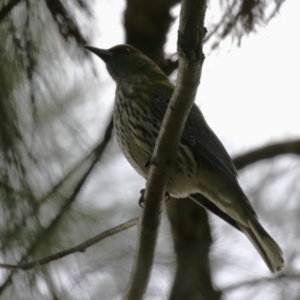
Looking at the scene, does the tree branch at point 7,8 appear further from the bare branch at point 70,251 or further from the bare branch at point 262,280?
the bare branch at point 262,280

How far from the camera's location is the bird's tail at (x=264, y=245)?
315 cm

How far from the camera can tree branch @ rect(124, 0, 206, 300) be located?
1.89 meters

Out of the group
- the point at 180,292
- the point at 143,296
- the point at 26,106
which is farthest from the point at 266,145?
the point at 26,106

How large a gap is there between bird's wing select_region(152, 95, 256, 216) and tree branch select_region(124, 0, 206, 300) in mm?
787

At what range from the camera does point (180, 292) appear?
286 cm

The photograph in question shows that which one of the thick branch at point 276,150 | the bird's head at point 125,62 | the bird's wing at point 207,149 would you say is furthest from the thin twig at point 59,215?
the thick branch at point 276,150

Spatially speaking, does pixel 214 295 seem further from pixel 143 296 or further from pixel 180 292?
pixel 143 296

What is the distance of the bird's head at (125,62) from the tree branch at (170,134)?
155 cm

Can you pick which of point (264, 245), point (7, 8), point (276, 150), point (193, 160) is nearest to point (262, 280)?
point (264, 245)

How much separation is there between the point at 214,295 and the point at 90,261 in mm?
707

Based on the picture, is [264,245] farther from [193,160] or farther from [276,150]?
[276,150]

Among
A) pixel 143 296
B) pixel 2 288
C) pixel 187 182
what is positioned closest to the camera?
pixel 2 288


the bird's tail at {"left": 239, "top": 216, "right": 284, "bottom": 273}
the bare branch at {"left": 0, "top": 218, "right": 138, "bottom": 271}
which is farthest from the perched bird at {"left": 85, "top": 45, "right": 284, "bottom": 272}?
the bare branch at {"left": 0, "top": 218, "right": 138, "bottom": 271}

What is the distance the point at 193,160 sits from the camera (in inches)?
132
